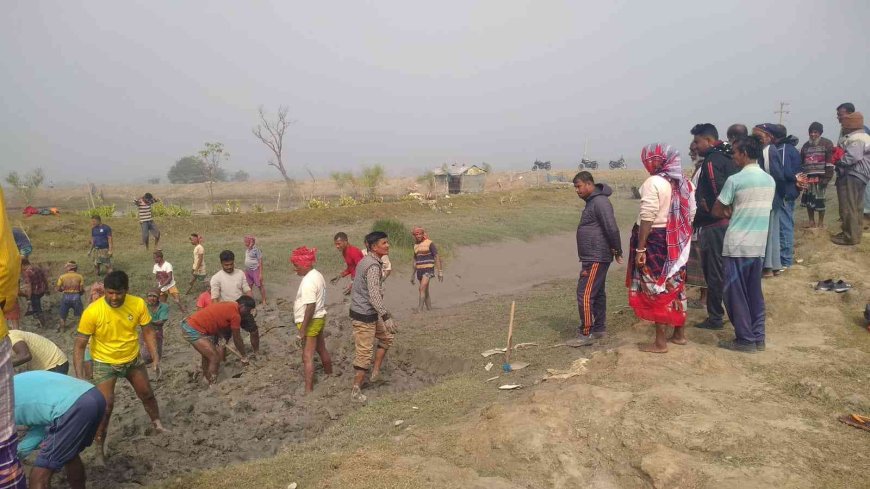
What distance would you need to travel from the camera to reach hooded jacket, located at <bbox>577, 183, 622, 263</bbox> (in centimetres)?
572

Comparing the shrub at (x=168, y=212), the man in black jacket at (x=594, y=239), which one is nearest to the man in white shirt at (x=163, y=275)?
the man in black jacket at (x=594, y=239)

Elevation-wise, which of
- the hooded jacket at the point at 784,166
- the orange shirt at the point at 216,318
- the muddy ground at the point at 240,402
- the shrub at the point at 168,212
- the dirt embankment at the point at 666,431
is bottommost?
the muddy ground at the point at 240,402

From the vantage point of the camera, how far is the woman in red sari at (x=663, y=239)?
4.97m

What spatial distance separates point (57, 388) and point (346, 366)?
156 inches

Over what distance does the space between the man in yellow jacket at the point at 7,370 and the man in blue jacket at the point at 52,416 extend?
1.02 m

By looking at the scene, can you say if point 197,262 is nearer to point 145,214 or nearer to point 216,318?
point 145,214

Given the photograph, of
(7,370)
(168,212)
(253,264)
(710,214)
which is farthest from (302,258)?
(168,212)

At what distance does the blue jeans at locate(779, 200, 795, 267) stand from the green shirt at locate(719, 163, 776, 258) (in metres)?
3.07

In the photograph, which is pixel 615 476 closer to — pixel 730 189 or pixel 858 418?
pixel 858 418

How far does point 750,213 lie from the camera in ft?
16.6

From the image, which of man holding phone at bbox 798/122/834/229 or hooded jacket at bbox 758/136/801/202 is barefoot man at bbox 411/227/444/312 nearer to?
hooded jacket at bbox 758/136/801/202

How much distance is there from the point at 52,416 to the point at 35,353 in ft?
5.57

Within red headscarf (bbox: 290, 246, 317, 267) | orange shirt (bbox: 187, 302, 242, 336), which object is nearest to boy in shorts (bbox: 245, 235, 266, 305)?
orange shirt (bbox: 187, 302, 242, 336)

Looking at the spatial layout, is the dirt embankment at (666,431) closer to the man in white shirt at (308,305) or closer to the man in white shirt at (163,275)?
the man in white shirt at (308,305)
